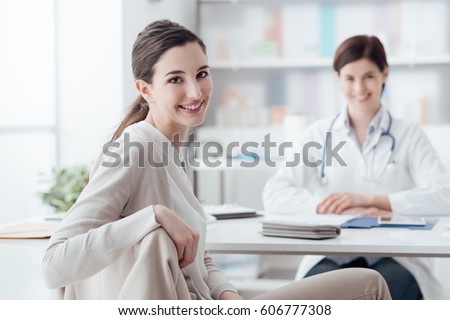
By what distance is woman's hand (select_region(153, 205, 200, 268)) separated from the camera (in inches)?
57.6

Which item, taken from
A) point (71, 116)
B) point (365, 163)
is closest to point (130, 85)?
point (71, 116)

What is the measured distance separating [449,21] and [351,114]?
2.09 m

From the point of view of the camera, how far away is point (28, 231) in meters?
2.29

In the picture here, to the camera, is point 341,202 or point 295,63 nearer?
point 341,202

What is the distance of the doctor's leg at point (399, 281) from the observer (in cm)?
256

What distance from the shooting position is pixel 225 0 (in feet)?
16.4

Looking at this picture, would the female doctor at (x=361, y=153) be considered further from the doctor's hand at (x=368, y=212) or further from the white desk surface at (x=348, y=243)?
the white desk surface at (x=348, y=243)

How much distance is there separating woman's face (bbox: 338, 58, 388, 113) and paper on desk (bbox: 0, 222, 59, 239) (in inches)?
53.0

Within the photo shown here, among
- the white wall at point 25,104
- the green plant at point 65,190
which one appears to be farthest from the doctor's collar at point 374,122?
the white wall at point 25,104

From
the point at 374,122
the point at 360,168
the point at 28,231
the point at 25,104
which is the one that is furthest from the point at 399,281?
the point at 25,104

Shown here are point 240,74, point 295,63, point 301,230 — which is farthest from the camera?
point 240,74

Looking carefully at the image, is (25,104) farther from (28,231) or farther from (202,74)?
(202,74)

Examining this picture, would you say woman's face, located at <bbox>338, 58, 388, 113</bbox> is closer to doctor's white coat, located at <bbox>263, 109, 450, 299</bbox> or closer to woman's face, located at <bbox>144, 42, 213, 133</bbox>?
doctor's white coat, located at <bbox>263, 109, 450, 299</bbox>

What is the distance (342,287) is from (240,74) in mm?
3536
